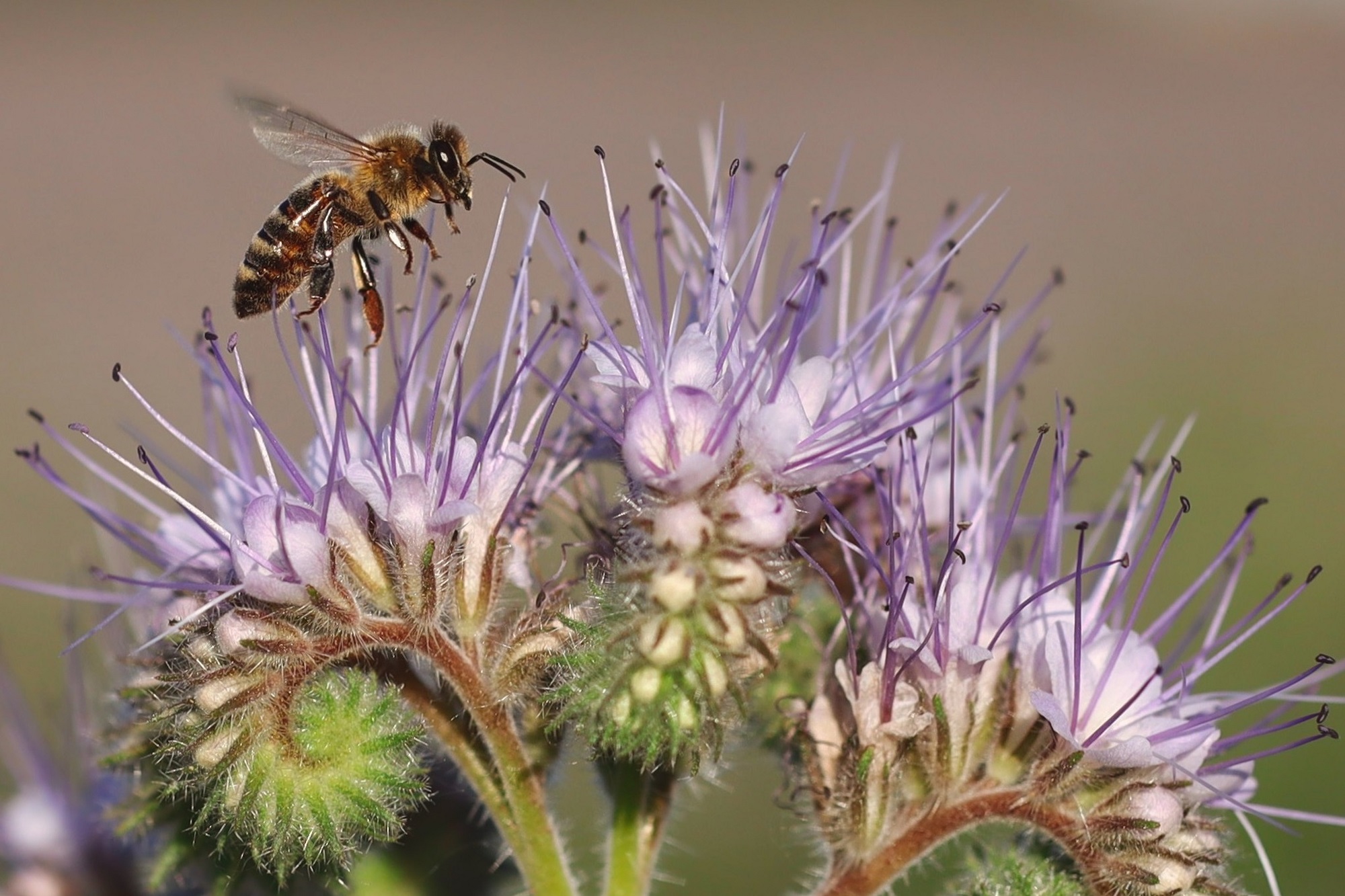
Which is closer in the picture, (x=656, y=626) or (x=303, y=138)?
(x=656, y=626)

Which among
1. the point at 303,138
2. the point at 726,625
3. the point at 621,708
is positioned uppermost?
the point at 303,138

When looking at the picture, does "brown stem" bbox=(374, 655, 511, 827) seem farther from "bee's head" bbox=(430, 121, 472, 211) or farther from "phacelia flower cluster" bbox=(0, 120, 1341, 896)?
A: "bee's head" bbox=(430, 121, 472, 211)

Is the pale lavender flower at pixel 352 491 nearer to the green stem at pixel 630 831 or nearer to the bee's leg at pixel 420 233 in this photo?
the bee's leg at pixel 420 233

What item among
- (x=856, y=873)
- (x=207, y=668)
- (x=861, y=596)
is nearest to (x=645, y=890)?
(x=856, y=873)

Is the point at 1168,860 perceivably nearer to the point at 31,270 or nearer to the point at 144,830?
the point at 144,830

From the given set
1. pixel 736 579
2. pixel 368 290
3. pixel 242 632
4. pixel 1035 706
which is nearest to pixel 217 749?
pixel 242 632

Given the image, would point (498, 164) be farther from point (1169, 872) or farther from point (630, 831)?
point (1169, 872)
